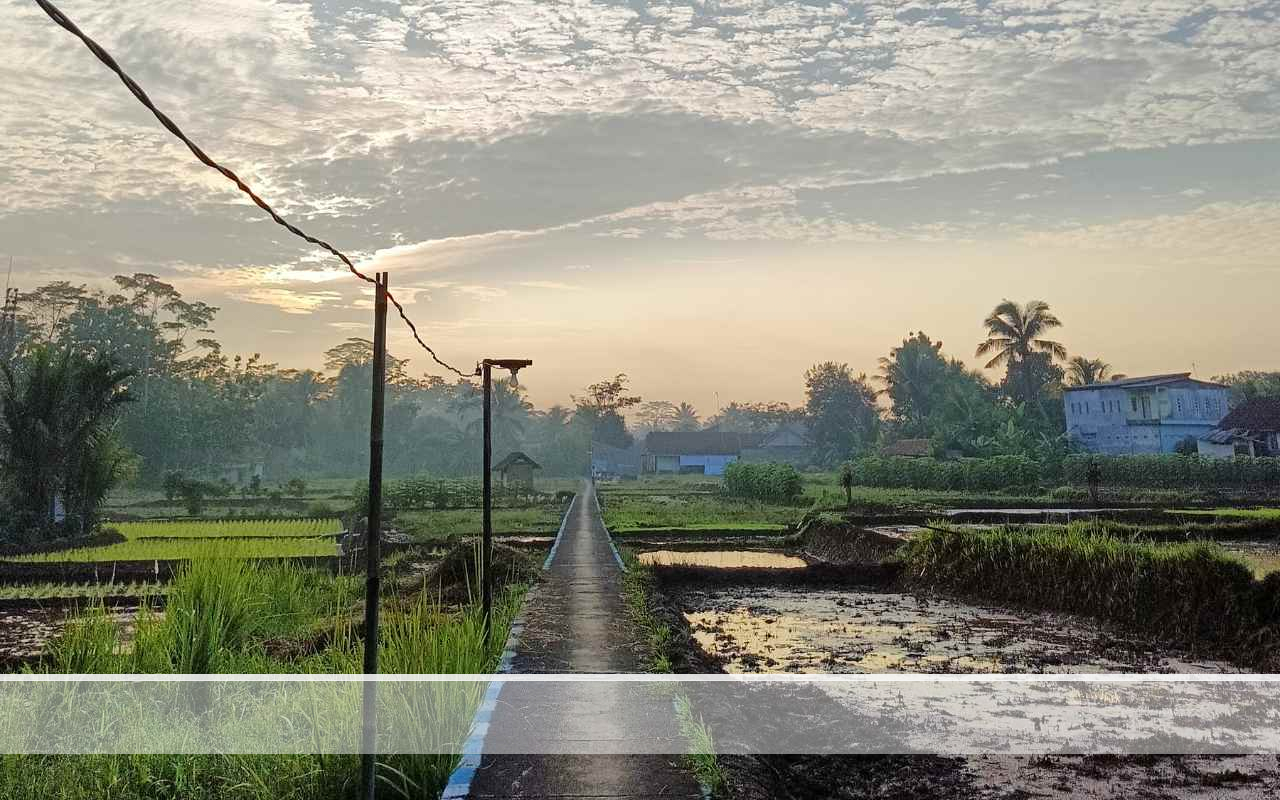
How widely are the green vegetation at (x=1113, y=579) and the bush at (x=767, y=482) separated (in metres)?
24.0

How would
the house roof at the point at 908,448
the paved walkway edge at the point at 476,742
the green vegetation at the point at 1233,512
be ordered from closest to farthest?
1. the paved walkway edge at the point at 476,742
2. the green vegetation at the point at 1233,512
3. the house roof at the point at 908,448

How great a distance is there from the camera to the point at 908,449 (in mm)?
62531

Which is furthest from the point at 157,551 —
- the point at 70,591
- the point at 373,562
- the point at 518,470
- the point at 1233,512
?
the point at 518,470

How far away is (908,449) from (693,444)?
90.0ft

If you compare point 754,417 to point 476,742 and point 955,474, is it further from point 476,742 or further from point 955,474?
point 476,742

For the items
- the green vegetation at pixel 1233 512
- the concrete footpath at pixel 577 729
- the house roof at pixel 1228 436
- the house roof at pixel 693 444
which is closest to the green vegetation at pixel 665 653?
the concrete footpath at pixel 577 729

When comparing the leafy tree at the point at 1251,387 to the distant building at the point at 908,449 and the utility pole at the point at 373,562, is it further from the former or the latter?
the utility pole at the point at 373,562

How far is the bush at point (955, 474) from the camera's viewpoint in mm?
42875

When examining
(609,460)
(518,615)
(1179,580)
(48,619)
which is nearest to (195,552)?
(518,615)

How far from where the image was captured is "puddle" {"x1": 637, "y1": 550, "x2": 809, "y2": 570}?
19844 millimetres

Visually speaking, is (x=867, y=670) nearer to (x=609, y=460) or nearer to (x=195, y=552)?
(x=195, y=552)

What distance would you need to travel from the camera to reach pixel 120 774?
235 inches

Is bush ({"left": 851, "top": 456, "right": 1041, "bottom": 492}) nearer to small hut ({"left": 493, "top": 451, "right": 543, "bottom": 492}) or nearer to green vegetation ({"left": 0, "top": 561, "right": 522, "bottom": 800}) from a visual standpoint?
small hut ({"left": 493, "top": 451, "right": 543, "bottom": 492})

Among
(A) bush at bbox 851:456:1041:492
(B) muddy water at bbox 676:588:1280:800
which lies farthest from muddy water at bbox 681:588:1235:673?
(A) bush at bbox 851:456:1041:492
